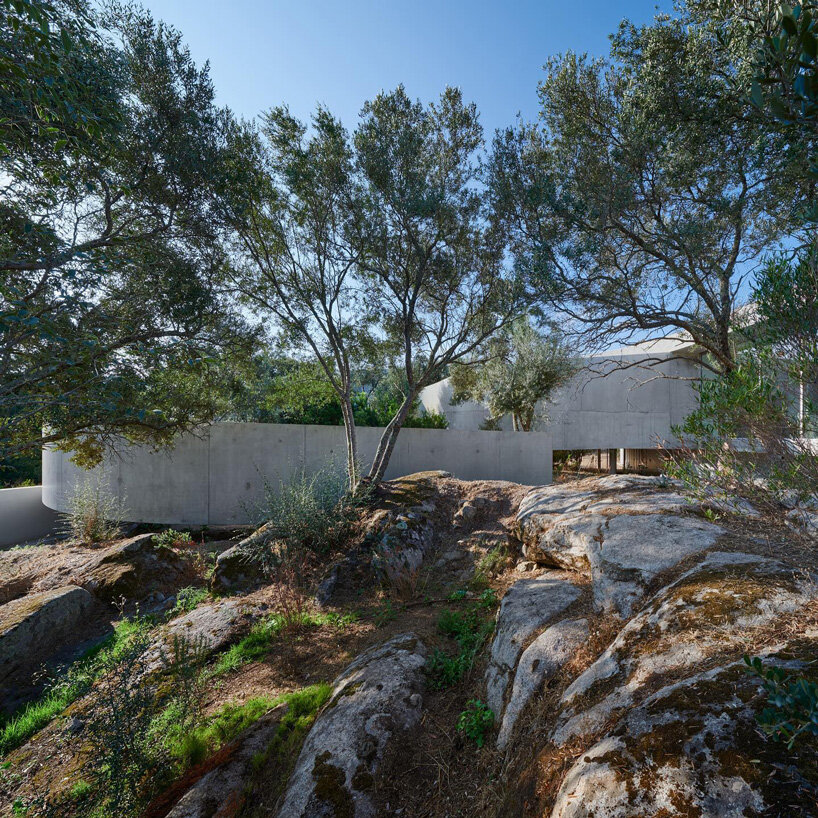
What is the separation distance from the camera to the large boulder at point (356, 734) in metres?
2.38

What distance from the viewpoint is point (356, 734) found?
8.87 ft

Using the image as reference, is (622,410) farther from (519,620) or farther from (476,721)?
(476,721)

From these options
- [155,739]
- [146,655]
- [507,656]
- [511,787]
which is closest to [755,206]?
[507,656]

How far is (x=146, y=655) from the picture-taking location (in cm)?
442

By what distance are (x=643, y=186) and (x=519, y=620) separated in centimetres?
707

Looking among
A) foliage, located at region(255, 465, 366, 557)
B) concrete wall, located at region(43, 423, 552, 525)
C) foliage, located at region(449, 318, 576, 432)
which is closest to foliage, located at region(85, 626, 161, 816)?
foliage, located at region(255, 465, 366, 557)

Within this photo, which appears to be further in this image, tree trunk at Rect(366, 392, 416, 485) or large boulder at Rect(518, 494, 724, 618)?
tree trunk at Rect(366, 392, 416, 485)

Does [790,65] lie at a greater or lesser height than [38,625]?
greater

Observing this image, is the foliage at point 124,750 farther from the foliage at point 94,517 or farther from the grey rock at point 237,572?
the foliage at point 94,517

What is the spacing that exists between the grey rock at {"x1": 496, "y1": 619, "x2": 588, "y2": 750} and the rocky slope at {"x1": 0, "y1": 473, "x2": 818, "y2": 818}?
0.01 metres

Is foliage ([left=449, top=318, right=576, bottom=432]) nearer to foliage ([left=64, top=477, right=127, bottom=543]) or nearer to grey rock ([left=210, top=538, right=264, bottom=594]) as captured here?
grey rock ([left=210, top=538, right=264, bottom=594])

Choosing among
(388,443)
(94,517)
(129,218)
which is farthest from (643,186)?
(94,517)

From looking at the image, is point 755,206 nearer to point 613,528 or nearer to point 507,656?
point 613,528

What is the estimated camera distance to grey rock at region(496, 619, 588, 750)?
252cm
